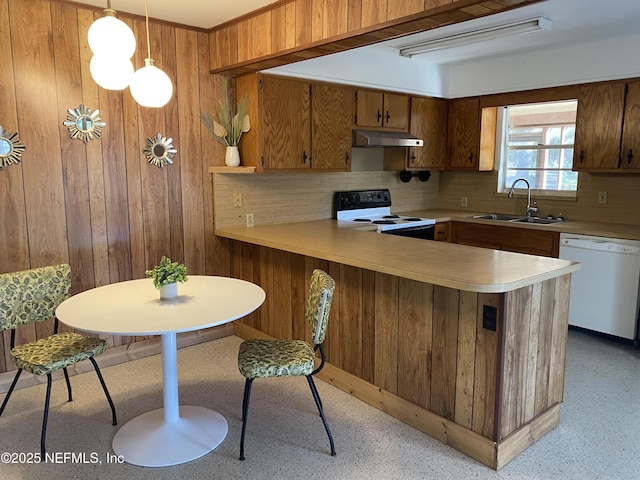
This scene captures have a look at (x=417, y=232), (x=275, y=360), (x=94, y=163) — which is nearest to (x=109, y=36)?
(x=275, y=360)

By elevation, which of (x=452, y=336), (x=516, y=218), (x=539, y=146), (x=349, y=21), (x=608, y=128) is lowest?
(x=452, y=336)

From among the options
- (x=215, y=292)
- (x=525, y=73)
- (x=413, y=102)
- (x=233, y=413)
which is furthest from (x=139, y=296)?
(x=525, y=73)

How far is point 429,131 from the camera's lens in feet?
16.0

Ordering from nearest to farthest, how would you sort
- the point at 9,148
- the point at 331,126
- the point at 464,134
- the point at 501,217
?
the point at 9,148
the point at 331,126
the point at 501,217
the point at 464,134

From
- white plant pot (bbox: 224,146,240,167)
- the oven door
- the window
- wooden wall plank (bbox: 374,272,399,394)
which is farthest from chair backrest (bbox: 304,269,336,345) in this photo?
the window

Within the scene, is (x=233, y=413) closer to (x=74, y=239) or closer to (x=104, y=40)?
(x=74, y=239)

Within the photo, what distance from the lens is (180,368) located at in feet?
11.1

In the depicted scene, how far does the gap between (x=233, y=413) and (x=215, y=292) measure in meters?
0.74

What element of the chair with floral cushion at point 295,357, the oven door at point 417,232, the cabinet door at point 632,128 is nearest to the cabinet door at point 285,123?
the oven door at point 417,232

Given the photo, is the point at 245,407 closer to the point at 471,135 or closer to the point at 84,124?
the point at 84,124

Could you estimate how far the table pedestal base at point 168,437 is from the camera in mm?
2311

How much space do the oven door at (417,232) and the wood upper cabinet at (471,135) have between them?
911 mm

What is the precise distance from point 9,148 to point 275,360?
209 centimetres

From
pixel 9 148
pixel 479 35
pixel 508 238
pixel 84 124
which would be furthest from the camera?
pixel 508 238
